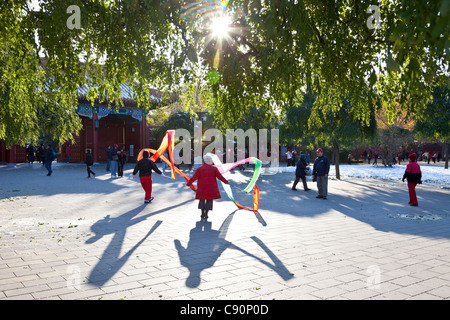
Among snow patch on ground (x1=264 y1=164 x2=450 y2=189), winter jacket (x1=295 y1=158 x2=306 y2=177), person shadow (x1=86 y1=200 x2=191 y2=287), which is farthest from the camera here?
snow patch on ground (x1=264 y1=164 x2=450 y2=189)

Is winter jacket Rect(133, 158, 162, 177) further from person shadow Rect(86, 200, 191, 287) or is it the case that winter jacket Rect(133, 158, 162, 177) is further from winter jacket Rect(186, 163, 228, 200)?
winter jacket Rect(186, 163, 228, 200)

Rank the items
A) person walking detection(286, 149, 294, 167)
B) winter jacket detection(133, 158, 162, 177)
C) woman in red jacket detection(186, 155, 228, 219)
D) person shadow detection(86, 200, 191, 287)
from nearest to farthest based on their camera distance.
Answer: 1. person shadow detection(86, 200, 191, 287)
2. woman in red jacket detection(186, 155, 228, 219)
3. winter jacket detection(133, 158, 162, 177)
4. person walking detection(286, 149, 294, 167)

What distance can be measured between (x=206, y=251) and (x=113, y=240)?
6.08 ft

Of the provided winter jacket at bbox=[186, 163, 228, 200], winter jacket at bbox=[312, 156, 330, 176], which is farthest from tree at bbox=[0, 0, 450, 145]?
winter jacket at bbox=[312, 156, 330, 176]

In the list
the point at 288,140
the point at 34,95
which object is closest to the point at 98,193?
the point at 34,95

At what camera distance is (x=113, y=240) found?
22.5ft

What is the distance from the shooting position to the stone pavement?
4383 millimetres

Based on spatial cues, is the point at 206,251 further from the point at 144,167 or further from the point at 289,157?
the point at 289,157

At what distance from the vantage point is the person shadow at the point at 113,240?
489cm

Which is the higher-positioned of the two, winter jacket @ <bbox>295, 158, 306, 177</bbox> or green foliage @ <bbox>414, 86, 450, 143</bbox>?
green foliage @ <bbox>414, 86, 450, 143</bbox>

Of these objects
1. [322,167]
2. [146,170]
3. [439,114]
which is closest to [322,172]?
[322,167]

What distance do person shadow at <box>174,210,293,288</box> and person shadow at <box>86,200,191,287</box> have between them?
871 mm

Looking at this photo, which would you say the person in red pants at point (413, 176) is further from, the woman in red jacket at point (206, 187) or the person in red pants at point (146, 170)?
the person in red pants at point (146, 170)

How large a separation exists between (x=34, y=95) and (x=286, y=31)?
5.46 m
